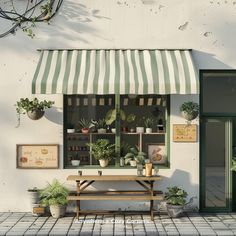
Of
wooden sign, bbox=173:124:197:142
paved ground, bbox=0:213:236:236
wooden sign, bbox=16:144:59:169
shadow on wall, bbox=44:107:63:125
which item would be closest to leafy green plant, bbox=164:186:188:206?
paved ground, bbox=0:213:236:236

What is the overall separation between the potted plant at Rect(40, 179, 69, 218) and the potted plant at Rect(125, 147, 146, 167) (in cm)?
172

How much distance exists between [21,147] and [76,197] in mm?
1951

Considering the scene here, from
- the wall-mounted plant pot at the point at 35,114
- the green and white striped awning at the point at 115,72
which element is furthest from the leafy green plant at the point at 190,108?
the wall-mounted plant pot at the point at 35,114

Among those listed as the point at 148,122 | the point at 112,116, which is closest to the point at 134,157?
the point at 148,122

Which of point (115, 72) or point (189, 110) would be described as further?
point (189, 110)

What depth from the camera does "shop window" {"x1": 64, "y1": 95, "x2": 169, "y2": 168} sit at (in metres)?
11.3

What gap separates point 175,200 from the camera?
10477 millimetres

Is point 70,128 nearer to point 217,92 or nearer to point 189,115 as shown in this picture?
point 189,115

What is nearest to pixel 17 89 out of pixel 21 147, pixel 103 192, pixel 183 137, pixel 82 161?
pixel 21 147

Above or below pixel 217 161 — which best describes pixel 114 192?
below

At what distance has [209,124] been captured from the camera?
11.4m

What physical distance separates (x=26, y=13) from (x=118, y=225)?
553 cm

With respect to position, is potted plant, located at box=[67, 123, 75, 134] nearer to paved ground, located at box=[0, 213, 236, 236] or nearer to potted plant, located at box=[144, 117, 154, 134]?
potted plant, located at box=[144, 117, 154, 134]

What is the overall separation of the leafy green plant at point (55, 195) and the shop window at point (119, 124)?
84 centimetres
